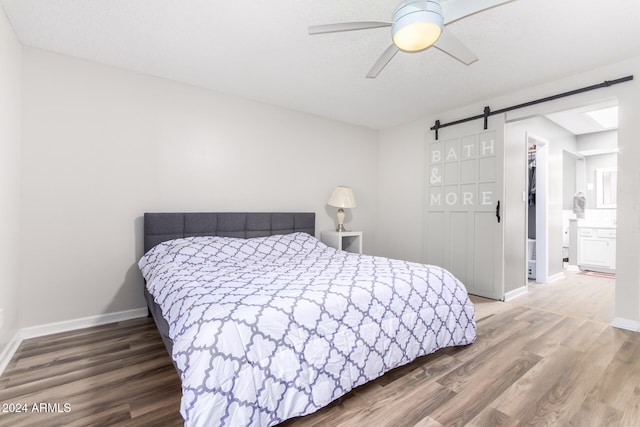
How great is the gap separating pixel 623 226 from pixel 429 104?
7.23ft

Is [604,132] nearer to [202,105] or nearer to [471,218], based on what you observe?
[471,218]

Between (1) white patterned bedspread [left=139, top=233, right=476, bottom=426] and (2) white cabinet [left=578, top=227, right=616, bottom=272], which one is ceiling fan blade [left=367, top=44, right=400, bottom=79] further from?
(2) white cabinet [left=578, top=227, right=616, bottom=272]

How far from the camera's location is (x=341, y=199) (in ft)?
12.8

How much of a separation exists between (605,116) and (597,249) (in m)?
2.16

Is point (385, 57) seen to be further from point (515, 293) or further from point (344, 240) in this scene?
point (515, 293)

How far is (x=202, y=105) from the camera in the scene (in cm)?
315

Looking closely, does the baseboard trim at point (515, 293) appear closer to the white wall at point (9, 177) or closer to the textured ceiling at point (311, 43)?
the textured ceiling at point (311, 43)

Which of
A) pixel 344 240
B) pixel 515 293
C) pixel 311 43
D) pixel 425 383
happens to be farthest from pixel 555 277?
pixel 311 43

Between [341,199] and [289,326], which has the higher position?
[341,199]

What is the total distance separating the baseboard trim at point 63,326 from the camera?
2106 mm

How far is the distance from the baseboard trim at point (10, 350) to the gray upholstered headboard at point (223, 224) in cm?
104

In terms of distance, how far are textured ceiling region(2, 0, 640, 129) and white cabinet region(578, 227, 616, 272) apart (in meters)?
3.52

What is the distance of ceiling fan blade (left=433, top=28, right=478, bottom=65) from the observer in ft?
5.70

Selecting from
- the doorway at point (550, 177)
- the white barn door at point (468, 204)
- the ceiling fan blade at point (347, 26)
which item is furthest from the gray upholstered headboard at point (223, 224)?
the doorway at point (550, 177)
